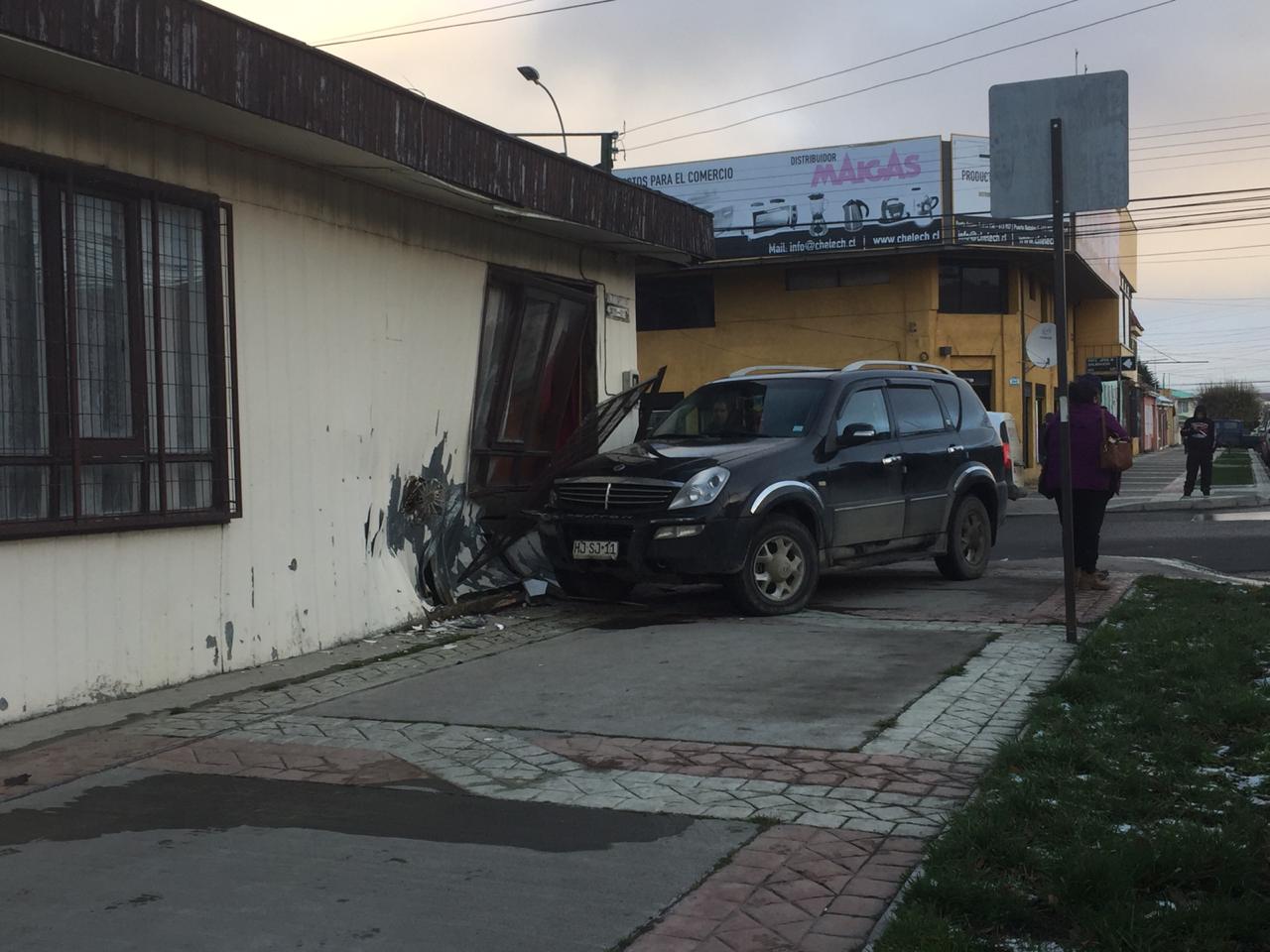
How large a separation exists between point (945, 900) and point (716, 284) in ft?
109

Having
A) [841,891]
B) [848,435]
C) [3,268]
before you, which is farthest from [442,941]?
[848,435]

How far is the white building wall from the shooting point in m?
6.96

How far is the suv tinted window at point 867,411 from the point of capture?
10.7 metres

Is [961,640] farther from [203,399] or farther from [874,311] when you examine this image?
[874,311]

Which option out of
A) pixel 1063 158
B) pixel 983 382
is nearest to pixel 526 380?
pixel 1063 158

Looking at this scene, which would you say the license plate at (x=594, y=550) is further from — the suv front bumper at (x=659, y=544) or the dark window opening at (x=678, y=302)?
the dark window opening at (x=678, y=302)

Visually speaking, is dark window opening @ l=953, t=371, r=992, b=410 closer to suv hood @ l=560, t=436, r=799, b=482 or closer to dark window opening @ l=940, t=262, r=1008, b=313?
dark window opening @ l=940, t=262, r=1008, b=313

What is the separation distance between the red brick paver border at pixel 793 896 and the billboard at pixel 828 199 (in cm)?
3036

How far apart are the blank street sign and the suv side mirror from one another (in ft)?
8.30

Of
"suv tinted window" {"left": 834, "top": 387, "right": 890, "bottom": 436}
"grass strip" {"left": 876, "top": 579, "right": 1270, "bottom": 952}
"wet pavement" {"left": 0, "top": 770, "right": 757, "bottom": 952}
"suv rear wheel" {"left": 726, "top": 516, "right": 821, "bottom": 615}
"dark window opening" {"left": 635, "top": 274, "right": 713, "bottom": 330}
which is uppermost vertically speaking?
"dark window opening" {"left": 635, "top": 274, "right": 713, "bottom": 330}

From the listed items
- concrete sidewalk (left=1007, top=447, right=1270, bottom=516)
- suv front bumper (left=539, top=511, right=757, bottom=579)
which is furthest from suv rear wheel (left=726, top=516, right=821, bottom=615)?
concrete sidewalk (left=1007, top=447, right=1270, bottom=516)

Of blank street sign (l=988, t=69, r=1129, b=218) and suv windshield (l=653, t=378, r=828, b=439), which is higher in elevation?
blank street sign (l=988, t=69, r=1129, b=218)

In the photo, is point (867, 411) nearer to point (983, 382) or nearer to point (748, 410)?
point (748, 410)

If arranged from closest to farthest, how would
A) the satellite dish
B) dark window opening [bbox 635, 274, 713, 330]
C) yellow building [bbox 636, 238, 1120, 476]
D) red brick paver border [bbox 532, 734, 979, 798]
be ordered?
1. red brick paver border [bbox 532, 734, 979, 798]
2. the satellite dish
3. yellow building [bbox 636, 238, 1120, 476]
4. dark window opening [bbox 635, 274, 713, 330]
